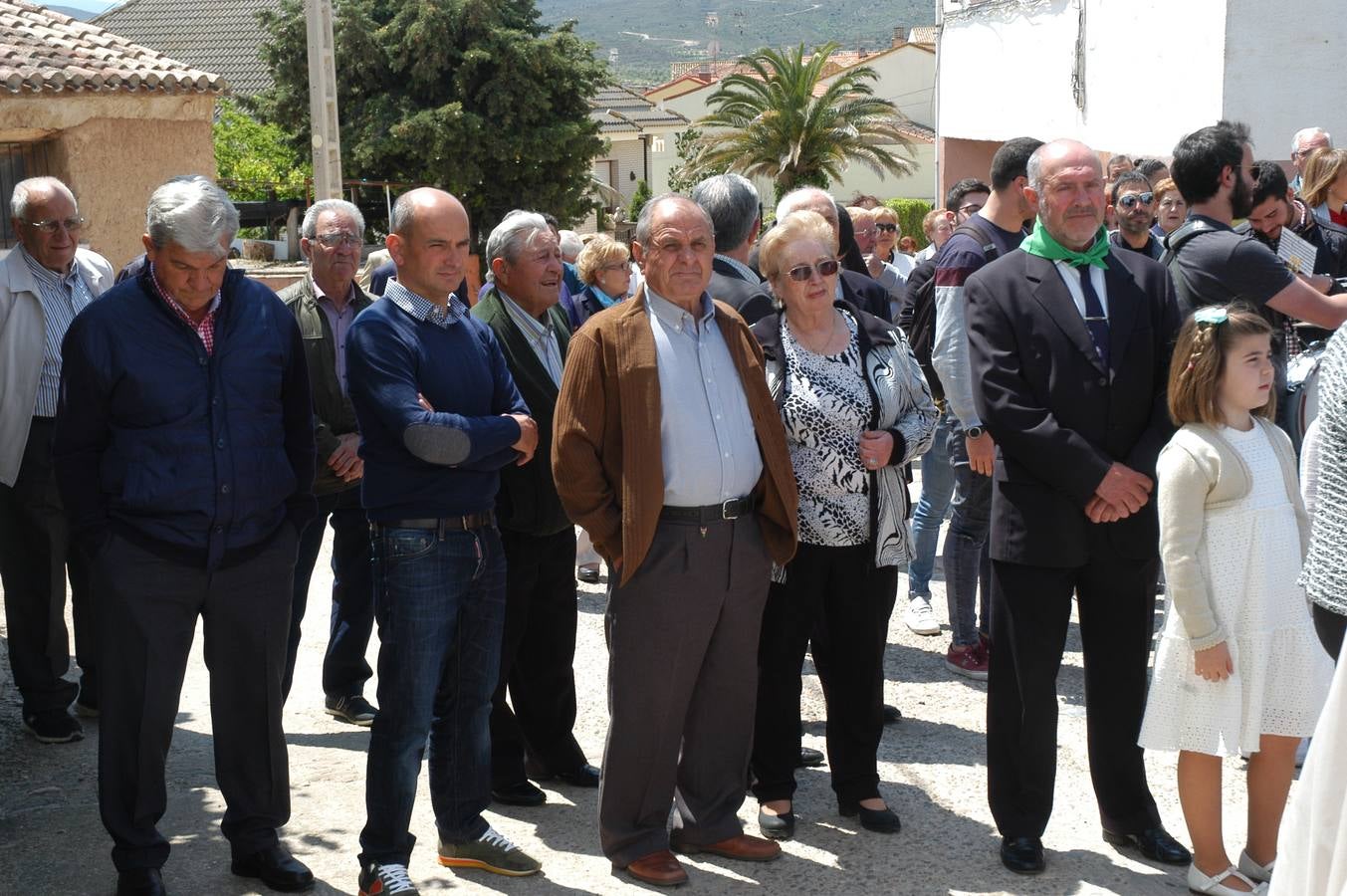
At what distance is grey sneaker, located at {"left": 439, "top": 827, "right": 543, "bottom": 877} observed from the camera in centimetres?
474

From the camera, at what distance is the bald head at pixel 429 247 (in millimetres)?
4516

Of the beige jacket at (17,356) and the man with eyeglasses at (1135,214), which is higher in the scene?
the man with eyeglasses at (1135,214)

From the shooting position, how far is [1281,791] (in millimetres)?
4531

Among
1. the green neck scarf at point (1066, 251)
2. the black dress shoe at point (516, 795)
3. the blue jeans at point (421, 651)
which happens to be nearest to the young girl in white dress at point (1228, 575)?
the green neck scarf at point (1066, 251)

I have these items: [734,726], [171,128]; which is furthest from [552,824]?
[171,128]

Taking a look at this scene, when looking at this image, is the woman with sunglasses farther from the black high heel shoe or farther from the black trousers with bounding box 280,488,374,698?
the black trousers with bounding box 280,488,374,698

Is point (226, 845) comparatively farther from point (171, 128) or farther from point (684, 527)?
point (171, 128)

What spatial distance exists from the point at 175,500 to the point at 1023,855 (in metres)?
2.92

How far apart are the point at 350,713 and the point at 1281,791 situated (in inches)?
149


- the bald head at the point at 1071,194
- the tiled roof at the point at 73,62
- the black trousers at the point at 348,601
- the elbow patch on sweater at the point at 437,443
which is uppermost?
the tiled roof at the point at 73,62

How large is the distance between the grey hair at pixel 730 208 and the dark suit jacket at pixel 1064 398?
46.7 inches

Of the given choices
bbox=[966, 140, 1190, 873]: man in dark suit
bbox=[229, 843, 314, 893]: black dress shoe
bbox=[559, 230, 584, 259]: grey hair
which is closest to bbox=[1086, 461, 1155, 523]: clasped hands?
bbox=[966, 140, 1190, 873]: man in dark suit

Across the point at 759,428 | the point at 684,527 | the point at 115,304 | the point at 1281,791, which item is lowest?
the point at 1281,791

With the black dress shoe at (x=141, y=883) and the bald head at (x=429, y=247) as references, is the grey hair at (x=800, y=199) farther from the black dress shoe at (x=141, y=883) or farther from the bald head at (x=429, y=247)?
the black dress shoe at (x=141, y=883)
